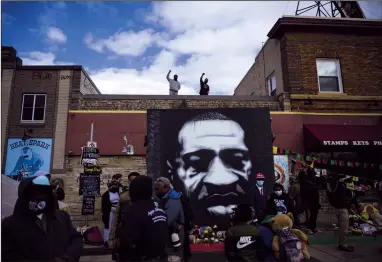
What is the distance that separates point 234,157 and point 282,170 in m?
3.48

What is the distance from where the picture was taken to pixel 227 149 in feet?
29.1

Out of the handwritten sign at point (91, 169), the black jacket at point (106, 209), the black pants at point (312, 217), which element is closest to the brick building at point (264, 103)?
the handwritten sign at point (91, 169)

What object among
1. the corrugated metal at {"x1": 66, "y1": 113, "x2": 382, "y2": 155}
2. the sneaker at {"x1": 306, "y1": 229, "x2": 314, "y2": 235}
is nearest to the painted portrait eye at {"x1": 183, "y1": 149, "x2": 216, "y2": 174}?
the corrugated metal at {"x1": 66, "y1": 113, "x2": 382, "y2": 155}

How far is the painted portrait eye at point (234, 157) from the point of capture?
28.5 ft

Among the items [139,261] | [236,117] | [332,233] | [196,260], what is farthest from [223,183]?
[139,261]

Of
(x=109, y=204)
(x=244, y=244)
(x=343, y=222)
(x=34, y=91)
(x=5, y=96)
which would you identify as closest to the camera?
(x=244, y=244)

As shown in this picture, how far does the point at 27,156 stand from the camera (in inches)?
417

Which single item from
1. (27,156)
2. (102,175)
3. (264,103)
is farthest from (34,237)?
(264,103)

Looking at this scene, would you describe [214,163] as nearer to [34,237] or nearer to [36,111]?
[34,237]

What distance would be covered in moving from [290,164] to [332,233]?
338cm

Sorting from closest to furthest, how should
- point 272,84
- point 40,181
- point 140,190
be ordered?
point 40,181
point 140,190
point 272,84

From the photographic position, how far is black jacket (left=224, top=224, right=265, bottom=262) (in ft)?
11.4

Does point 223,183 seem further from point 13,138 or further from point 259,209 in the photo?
point 13,138

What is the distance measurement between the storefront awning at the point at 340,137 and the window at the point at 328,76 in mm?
1945
